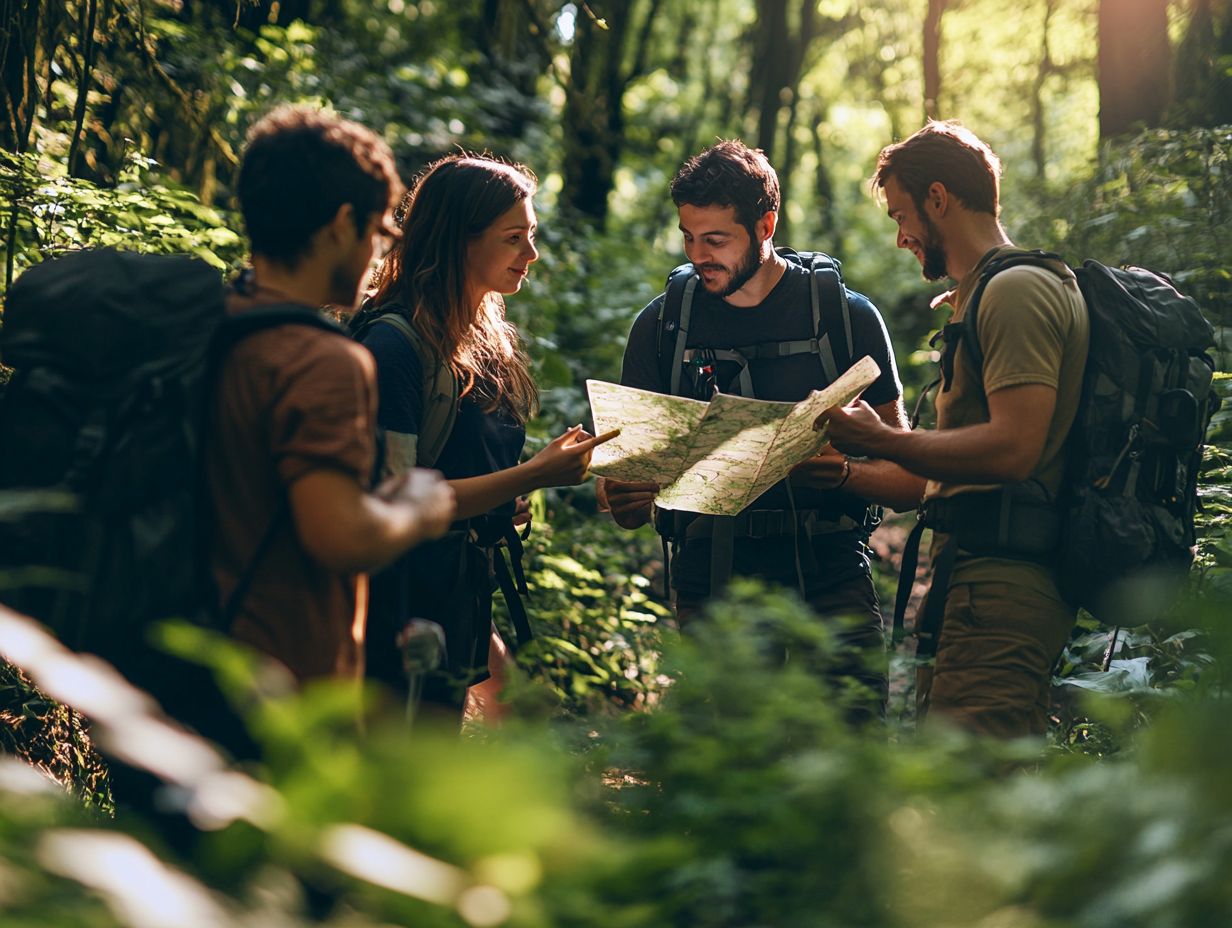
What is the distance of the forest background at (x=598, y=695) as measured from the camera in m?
1.43

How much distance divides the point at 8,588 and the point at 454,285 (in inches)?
72.5

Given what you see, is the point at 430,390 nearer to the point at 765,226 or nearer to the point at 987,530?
the point at 765,226

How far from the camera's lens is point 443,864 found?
147 centimetres

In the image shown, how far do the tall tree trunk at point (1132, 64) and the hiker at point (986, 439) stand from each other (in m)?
5.28

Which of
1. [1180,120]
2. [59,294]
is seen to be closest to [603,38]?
[1180,120]

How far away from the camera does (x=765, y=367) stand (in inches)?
172

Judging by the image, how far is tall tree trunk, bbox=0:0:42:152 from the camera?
4.73 metres

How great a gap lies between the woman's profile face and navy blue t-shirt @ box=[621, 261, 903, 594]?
83cm

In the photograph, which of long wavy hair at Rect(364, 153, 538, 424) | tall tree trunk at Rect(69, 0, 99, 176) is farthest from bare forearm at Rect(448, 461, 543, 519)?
tall tree trunk at Rect(69, 0, 99, 176)

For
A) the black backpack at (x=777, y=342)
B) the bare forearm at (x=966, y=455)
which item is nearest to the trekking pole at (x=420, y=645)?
the bare forearm at (x=966, y=455)

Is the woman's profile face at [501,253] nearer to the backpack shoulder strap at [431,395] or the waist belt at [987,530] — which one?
the backpack shoulder strap at [431,395]

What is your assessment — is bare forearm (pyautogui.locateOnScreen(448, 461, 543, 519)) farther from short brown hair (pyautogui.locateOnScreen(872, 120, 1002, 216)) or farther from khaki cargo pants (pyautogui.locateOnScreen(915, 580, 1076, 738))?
short brown hair (pyautogui.locateOnScreen(872, 120, 1002, 216))

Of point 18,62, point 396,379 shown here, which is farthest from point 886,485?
point 18,62

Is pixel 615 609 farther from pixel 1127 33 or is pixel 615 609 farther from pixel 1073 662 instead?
pixel 1127 33
